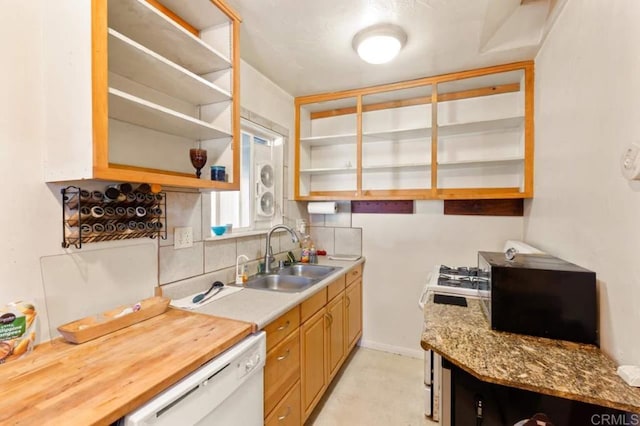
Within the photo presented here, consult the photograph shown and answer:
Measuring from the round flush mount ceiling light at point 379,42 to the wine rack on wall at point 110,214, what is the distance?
1513 mm

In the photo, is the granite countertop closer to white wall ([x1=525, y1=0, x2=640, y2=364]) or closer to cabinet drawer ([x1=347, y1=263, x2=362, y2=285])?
cabinet drawer ([x1=347, y1=263, x2=362, y2=285])

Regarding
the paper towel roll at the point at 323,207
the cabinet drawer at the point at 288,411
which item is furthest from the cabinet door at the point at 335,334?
the paper towel roll at the point at 323,207

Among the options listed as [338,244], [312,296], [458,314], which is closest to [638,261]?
[458,314]

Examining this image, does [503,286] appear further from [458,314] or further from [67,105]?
[67,105]

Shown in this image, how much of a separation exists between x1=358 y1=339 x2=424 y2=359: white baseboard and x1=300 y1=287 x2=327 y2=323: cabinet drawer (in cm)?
119

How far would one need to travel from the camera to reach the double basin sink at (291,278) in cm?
208

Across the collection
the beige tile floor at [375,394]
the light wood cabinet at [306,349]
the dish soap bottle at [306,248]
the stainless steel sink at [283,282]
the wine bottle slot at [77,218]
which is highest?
the wine bottle slot at [77,218]

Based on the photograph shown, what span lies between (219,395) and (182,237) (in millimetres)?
896

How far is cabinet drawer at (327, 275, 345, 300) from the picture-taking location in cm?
210

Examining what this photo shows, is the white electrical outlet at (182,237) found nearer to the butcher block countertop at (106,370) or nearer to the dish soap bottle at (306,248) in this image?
the butcher block countertop at (106,370)

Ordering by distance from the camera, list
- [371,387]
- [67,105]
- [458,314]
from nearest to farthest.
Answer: [67,105] → [458,314] → [371,387]

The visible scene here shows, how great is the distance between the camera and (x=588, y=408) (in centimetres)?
100

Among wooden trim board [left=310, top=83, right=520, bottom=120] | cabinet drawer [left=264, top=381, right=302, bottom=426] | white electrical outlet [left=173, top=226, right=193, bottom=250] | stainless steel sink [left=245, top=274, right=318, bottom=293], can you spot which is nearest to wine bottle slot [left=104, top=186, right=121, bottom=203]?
white electrical outlet [left=173, top=226, right=193, bottom=250]

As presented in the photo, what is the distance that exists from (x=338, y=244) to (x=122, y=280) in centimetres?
200
